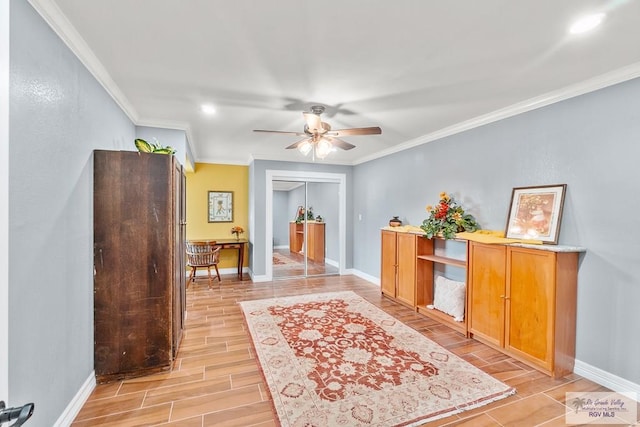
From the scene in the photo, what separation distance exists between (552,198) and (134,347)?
396 centimetres

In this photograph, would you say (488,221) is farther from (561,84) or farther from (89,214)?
(89,214)

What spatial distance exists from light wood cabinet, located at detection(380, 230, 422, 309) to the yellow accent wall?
3.11m

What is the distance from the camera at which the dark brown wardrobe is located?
229cm

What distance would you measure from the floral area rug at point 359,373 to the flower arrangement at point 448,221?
1.23 metres

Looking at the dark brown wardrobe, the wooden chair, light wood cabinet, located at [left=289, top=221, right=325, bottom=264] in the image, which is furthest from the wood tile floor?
light wood cabinet, located at [left=289, top=221, right=325, bottom=264]

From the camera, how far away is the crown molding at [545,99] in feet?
7.38

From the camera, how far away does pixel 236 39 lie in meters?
1.90

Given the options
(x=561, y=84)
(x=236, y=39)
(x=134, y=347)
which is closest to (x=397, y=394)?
(x=134, y=347)

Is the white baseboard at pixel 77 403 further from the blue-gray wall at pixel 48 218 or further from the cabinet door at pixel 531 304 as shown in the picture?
the cabinet door at pixel 531 304

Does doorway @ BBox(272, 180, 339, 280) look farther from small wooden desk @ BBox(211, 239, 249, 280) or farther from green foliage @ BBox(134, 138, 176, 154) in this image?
green foliage @ BBox(134, 138, 176, 154)

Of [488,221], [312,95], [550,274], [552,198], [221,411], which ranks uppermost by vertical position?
[312,95]

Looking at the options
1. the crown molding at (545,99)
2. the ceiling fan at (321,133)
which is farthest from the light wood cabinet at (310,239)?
the ceiling fan at (321,133)

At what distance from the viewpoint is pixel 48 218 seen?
5.43 ft

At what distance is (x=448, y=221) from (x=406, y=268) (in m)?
0.97
